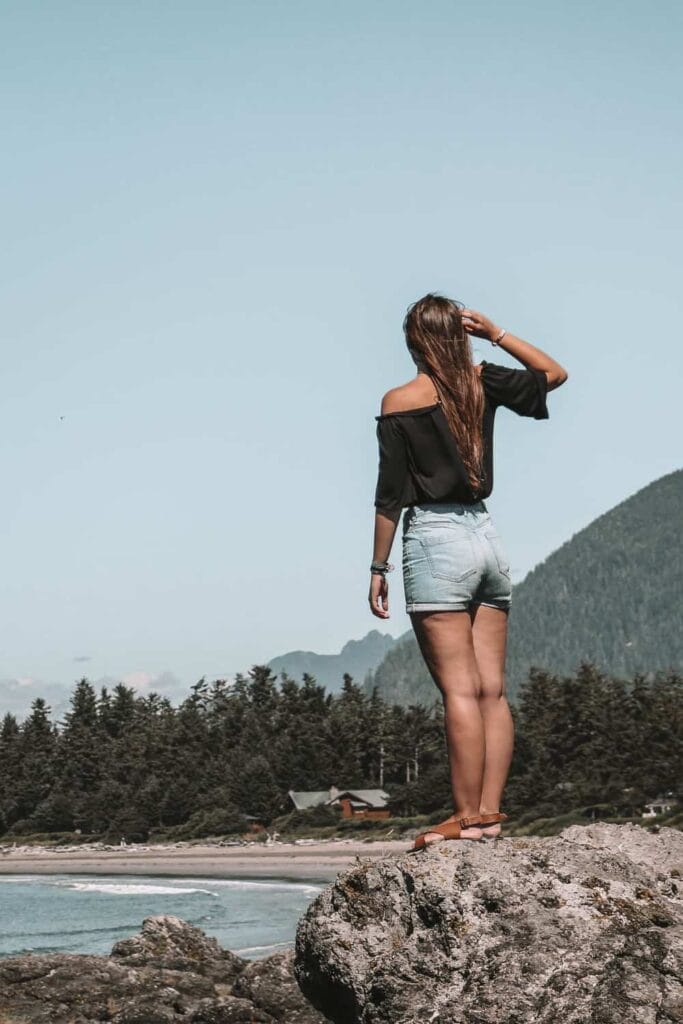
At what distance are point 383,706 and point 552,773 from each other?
119 feet

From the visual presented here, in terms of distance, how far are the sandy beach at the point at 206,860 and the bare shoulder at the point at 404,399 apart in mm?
59957

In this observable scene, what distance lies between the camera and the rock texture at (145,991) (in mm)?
9227

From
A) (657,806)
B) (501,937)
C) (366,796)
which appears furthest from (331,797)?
(501,937)

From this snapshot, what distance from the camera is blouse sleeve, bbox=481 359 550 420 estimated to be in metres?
5.32

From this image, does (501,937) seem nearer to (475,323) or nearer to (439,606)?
(439,606)

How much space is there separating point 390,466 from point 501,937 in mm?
1934

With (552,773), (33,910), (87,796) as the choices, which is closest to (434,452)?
(33,910)

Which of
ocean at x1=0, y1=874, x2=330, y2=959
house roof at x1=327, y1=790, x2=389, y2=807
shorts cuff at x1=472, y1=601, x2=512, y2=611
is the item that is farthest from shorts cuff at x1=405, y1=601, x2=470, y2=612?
house roof at x1=327, y1=790, x2=389, y2=807

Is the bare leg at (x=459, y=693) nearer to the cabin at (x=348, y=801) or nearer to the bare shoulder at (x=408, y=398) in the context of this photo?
the bare shoulder at (x=408, y=398)

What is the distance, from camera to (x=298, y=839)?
89125 millimetres

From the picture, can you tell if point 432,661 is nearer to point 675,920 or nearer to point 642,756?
point 675,920

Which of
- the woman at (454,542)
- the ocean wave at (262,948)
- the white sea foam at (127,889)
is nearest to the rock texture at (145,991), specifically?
the woman at (454,542)

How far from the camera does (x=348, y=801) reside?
312ft

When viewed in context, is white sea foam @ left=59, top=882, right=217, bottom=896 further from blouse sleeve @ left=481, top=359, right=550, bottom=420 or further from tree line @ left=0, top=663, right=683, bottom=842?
blouse sleeve @ left=481, top=359, right=550, bottom=420
